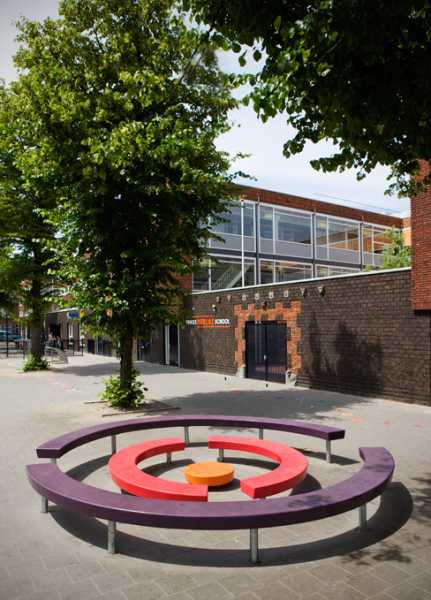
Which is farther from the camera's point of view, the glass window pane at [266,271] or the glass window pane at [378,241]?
the glass window pane at [378,241]

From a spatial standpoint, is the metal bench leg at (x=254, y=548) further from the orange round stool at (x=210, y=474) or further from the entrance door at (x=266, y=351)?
the entrance door at (x=266, y=351)

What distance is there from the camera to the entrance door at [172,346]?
26.0 m

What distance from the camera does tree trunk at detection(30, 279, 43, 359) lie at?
74.5 ft

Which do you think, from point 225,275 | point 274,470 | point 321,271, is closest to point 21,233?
point 225,275

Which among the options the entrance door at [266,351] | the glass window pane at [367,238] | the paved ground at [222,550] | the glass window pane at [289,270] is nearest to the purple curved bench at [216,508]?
the paved ground at [222,550]

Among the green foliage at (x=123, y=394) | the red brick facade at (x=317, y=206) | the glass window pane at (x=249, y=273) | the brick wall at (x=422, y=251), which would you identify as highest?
the red brick facade at (x=317, y=206)

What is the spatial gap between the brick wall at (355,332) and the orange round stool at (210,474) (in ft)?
27.0

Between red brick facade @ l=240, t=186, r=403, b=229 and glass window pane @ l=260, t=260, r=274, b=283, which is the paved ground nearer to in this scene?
red brick facade @ l=240, t=186, r=403, b=229

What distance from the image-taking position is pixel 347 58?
508 centimetres

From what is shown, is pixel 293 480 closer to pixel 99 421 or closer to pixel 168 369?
pixel 99 421

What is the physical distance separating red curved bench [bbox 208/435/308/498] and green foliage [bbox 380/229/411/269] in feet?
79.4

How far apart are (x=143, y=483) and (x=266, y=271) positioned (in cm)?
2817

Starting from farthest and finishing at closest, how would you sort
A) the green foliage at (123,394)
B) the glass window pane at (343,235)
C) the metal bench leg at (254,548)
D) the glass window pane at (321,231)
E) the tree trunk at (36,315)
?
1. the glass window pane at (343,235)
2. the glass window pane at (321,231)
3. the tree trunk at (36,315)
4. the green foliage at (123,394)
5. the metal bench leg at (254,548)

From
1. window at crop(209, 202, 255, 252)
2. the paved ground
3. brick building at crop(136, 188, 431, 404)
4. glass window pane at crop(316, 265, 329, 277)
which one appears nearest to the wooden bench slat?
the paved ground
